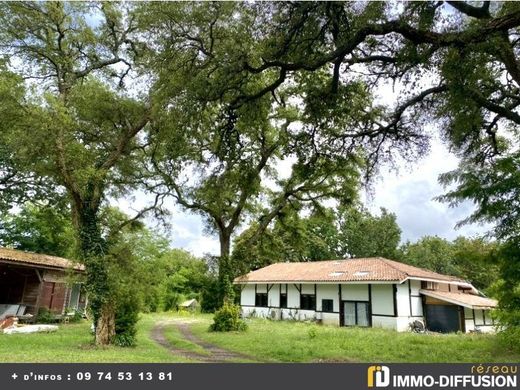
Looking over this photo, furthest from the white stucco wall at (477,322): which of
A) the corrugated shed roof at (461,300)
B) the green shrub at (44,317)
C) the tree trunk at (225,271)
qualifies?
the green shrub at (44,317)

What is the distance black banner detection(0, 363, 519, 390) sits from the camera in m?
6.55

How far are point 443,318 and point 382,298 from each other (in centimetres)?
384

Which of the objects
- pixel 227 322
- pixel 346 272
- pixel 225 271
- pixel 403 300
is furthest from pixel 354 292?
pixel 227 322

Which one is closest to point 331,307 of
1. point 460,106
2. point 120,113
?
point 120,113

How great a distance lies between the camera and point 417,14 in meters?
8.54

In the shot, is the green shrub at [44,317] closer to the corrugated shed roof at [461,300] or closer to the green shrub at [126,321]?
the green shrub at [126,321]

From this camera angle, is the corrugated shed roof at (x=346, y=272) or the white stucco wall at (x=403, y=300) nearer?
the white stucco wall at (x=403, y=300)

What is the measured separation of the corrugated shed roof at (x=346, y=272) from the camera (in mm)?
25031

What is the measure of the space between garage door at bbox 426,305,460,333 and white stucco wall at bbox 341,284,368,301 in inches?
151

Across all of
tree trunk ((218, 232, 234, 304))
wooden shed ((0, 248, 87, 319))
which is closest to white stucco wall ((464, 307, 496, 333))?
tree trunk ((218, 232, 234, 304))

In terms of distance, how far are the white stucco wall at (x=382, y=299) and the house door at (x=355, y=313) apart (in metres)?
0.69

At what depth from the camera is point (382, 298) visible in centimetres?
2478

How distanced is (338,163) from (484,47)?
606cm

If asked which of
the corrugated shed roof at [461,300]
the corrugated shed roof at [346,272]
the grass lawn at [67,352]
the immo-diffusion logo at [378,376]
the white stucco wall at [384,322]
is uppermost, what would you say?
the corrugated shed roof at [346,272]
